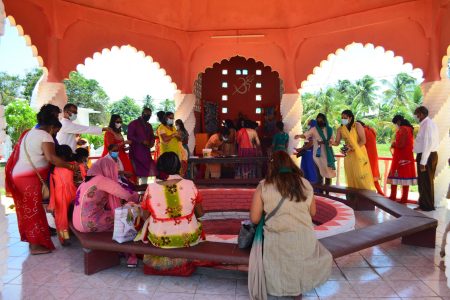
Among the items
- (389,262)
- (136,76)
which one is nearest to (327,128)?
(389,262)

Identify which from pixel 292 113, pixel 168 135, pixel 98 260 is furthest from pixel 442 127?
pixel 98 260

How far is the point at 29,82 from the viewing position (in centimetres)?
3678

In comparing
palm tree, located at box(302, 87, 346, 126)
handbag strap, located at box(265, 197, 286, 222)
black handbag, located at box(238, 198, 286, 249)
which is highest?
palm tree, located at box(302, 87, 346, 126)

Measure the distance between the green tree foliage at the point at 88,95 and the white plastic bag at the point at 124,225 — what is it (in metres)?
37.3

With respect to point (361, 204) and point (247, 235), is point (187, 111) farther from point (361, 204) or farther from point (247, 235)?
point (247, 235)

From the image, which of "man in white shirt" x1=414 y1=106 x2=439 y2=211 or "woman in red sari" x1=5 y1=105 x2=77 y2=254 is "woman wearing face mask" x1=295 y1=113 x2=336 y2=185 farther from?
"woman in red sari" x1=5 y1=105 x2=77 y2=254

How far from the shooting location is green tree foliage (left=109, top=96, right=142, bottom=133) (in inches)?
1855

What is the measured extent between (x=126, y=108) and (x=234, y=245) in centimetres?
4700

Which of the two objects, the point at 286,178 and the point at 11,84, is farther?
the point at 11,84

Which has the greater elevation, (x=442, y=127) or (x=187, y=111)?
(x=187, y=111)

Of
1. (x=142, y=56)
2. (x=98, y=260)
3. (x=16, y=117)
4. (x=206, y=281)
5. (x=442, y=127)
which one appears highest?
(x=142, y=56)

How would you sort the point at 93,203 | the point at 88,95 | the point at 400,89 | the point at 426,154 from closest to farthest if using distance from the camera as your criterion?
the point at 93,203, the point at 426,154, the point at 400,89, the point at 88,95

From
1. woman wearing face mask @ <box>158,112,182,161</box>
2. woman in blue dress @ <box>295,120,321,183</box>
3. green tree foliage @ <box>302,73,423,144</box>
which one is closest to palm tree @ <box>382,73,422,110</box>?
green tree foliage @ <box>302,73,423,144</box>

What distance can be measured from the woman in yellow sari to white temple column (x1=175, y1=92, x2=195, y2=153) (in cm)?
432
